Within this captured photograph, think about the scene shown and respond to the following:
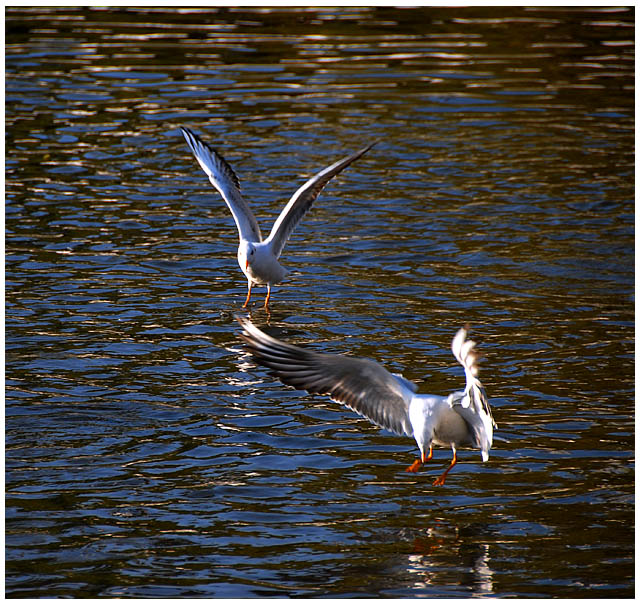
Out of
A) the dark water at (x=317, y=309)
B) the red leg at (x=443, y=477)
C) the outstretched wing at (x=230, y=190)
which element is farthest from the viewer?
the outstretched wing at (x=230, y=190)

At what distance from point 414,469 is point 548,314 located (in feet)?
11.9

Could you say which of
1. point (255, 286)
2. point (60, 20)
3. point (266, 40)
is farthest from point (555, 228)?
point (60, 20)

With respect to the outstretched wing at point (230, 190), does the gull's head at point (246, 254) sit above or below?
below

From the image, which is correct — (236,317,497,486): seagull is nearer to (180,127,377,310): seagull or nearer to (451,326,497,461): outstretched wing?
(451,326,497,461): outstretched wing

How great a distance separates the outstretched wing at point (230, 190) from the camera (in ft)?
36.5

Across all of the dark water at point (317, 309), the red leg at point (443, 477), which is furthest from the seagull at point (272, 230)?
the red leg at point (443, 477)

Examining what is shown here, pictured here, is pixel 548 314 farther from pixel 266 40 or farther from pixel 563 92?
pixel 266 40

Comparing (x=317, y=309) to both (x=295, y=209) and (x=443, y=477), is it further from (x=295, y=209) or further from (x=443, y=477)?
(x=443, y=477)

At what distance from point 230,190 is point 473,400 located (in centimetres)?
511

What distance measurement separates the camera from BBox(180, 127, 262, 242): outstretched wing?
36.5 feet

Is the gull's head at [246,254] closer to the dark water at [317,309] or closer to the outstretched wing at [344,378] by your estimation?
the dark water at [317,309]

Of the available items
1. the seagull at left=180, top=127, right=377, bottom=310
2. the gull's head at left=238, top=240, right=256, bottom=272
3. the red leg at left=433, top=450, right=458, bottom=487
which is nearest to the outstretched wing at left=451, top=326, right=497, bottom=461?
the red leg at left=433, top=450, right=458, bottom=487

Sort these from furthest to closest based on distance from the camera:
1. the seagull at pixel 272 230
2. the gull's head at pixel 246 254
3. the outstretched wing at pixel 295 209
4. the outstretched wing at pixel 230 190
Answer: the outstretched wing at pixel 230 190 → the gull's head at pixel 246 254 → the seagull at pixel 272 230 → the outstretched wing at pixel 295 209

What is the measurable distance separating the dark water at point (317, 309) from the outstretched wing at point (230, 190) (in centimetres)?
73
